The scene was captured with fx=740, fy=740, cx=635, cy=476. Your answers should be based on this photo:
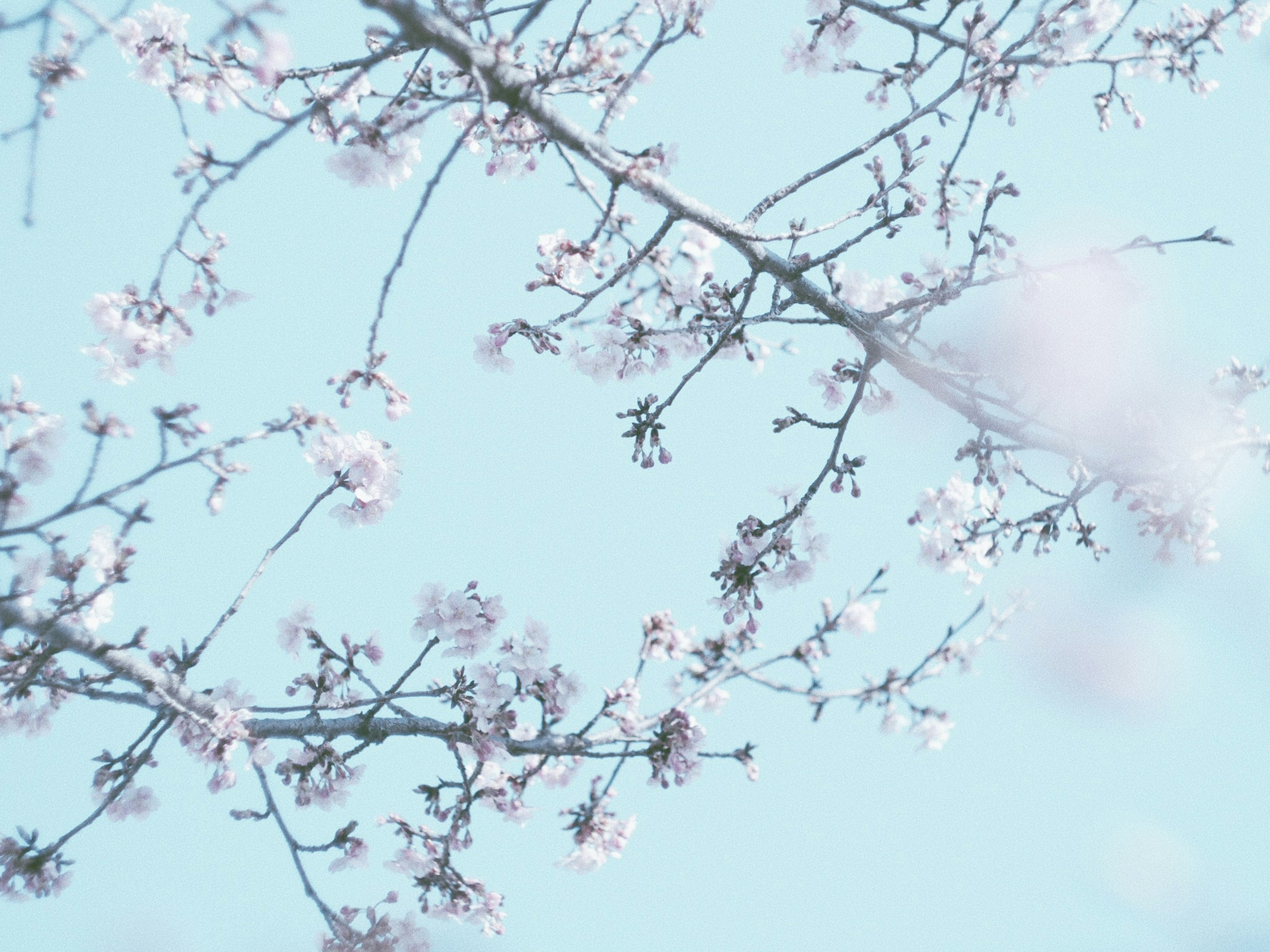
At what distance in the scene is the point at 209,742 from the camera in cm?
351

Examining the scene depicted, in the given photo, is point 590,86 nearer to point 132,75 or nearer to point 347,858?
point 132,75

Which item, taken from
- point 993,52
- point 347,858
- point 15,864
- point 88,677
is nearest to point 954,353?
point 993,52

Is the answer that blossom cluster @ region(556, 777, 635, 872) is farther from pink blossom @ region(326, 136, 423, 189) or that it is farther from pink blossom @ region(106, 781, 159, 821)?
pink blossom @ region(326, 136, 423, 189)

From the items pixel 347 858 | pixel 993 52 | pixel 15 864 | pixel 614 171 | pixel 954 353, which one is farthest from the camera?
pixel 954 353

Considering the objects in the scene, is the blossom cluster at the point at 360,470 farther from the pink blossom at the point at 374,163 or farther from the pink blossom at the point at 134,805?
the pink blossom at the point at 134,805

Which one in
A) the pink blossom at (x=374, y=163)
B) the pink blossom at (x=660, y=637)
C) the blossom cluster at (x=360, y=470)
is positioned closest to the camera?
the pink blossom at (x=374, y=163)

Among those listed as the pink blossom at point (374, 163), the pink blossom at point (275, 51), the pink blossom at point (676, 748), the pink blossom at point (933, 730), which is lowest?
the pink blossom at point (676, 748)

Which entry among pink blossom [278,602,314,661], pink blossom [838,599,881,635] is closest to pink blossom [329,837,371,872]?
pink blossom [278,602,314,661]

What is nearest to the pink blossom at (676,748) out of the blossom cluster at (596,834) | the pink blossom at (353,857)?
the blossom cluster at (596,834)

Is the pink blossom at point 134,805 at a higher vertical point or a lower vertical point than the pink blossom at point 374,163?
lower

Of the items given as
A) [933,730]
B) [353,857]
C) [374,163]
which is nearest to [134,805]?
[353,857]

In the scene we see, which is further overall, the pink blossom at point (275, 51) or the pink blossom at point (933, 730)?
the pink blossom at point (933, 730)

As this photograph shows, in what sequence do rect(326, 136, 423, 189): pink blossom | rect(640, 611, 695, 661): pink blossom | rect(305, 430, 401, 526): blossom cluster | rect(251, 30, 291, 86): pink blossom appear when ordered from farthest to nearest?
rect(640, 611, 695, 661): pink blossom, rect(305, 430, 401, 526): blossom cluster, rect(326, 136, 423, 189): pink blossom, rect(251, 30, 291, 86): pink blossom

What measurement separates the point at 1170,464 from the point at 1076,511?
1.87 ft
